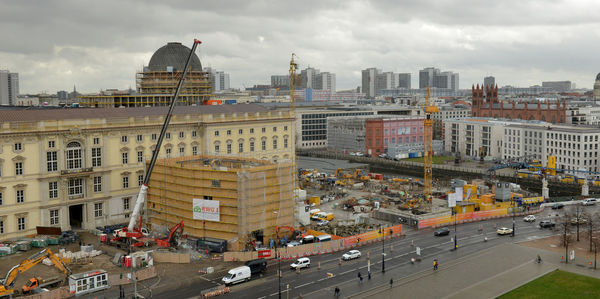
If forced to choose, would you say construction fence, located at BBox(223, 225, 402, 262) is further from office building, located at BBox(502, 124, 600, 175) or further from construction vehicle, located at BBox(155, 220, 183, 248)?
office building, located at BBox(502, 124, 600, 175)

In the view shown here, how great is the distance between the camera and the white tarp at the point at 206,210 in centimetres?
5625

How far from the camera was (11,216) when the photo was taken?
5869 centimetres

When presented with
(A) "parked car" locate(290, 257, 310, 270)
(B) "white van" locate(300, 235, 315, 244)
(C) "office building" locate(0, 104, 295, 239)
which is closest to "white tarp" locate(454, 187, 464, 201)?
(B) "white van" locate(300, 235, 315, 244)

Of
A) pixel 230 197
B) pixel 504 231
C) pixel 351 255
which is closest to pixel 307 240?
pixel 351 255

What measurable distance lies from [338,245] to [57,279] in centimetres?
2618

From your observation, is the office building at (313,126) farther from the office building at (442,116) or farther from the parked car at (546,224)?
the parked car at (546,224)

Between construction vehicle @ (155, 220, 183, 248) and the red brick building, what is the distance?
12004 centimetres

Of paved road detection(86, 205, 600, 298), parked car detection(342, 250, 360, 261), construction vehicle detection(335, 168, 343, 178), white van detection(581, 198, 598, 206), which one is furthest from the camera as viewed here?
construction vehicle detection(335, 168, 343, 178)

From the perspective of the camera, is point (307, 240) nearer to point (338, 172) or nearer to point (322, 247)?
point (322, 247)

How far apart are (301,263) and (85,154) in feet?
99.8

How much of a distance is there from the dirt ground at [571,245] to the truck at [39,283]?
1765 inches

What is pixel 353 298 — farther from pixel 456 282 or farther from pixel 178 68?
pixel 178 68

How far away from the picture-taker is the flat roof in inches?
2492

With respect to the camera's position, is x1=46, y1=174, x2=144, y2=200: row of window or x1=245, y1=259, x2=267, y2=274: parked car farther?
x1=46, y1=174, x2=144, y2=200: row of window
